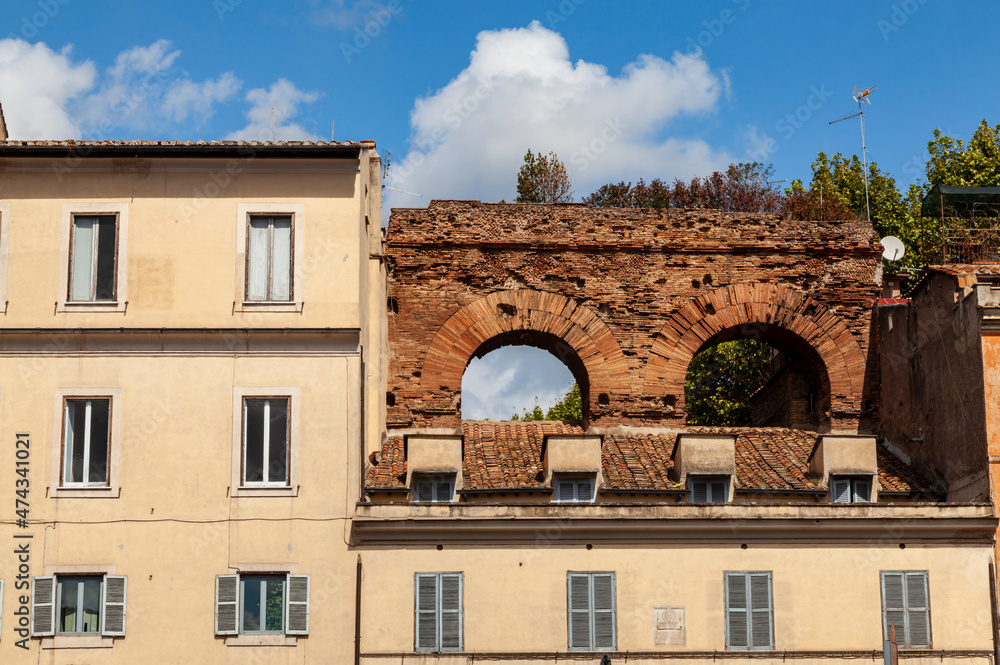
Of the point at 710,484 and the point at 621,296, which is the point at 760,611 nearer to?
the point at 710,484

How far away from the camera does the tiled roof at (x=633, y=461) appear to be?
20344mm

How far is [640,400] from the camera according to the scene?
23906mm

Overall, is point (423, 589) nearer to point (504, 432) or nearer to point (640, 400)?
point (504, 432)

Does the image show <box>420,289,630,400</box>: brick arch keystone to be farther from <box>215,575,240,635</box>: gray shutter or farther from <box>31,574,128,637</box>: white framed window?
<box>31,574,128,637</box>: white framed window

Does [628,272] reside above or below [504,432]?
above

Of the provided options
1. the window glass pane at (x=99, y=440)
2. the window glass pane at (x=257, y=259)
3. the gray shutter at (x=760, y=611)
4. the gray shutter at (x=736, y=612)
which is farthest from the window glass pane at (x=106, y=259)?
the gray shutter at (x=760, y=611)

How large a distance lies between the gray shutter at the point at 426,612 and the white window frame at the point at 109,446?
15.4ft

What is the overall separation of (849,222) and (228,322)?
12.5 meters

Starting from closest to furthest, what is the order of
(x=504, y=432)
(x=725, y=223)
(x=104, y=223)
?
(x=104, y=223), (x=504, y=432), (x=725, y=223)

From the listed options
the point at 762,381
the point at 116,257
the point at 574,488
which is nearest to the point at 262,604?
the point at 574,488

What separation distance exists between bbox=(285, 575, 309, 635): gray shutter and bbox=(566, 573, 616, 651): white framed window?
3832 millimetres

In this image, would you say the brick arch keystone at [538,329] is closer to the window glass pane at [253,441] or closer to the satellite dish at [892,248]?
the window glass pane at [253,441]

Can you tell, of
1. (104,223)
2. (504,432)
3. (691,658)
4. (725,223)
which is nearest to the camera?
(691,658)

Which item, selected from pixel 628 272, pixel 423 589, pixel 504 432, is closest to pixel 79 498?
pixel 423 589
